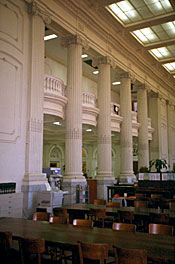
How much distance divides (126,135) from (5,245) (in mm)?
14256

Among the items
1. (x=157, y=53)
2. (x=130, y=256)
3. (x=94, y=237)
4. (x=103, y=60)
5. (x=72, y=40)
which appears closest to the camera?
(x=130, y=256)

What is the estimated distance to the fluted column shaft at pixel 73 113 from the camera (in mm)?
12773

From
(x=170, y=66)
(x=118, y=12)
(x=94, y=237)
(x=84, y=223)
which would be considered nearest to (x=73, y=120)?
(x=118, y=12)

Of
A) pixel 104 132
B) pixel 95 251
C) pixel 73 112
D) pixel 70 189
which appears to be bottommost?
pixel 70 189

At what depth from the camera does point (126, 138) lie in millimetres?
17781

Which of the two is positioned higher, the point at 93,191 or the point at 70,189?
the point at 70,189

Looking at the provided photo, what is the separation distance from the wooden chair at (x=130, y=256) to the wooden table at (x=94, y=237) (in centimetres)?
18

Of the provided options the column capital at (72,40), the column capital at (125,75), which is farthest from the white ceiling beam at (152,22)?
the column capital at (72,40)

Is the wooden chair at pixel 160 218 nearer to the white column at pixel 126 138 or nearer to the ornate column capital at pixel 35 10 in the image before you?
the ornate column capital at pixel 35 10

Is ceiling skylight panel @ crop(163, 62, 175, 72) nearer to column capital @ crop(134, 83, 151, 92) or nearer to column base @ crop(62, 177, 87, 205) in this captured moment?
column capital @ crop(134, 83, 151, 92)

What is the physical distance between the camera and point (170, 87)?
25594 mm

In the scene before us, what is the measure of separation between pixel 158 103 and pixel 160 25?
8.39 meters

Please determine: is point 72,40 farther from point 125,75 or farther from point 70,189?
point 70,189


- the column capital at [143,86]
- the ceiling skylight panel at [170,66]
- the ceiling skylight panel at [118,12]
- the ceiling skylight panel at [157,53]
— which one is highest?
the ceiling skylight panel at [118,12]
